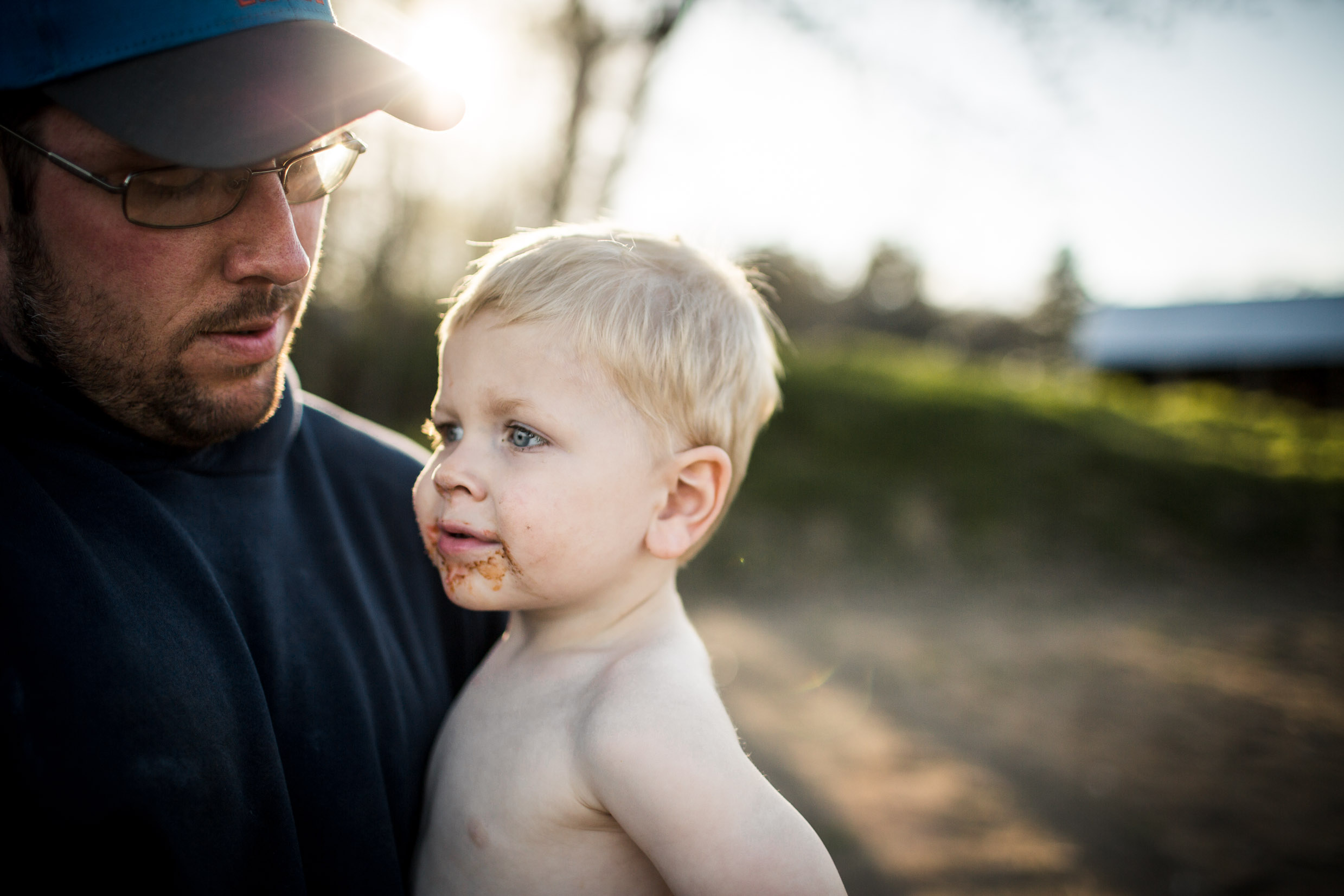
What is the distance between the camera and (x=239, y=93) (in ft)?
4.71

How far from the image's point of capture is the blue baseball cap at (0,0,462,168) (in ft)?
4.35

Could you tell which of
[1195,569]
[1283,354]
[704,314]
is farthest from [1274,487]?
[1283,354]

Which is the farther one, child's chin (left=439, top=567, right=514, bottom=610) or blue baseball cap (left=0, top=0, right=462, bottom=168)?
child's chin (left=439, top=567, right=514, bottom=610)

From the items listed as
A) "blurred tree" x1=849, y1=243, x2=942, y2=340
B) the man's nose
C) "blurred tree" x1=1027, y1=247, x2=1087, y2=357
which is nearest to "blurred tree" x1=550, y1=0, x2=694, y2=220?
the man's nose

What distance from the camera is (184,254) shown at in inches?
58.6

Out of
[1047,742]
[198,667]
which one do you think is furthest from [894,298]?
[198,667]

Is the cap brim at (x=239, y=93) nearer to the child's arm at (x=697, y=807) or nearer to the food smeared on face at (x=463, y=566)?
the food smeared on face at (x=463, y=566)

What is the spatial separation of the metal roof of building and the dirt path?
93.9 feet

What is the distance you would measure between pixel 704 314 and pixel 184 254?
1.01 m

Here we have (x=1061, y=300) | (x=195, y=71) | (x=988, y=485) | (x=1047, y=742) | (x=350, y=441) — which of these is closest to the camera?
(x=195, y=71)

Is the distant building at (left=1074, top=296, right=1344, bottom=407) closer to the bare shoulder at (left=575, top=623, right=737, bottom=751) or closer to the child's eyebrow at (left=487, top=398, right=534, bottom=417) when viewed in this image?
the bare shoulder at (left=575, top=623, right=737, bottom=751)

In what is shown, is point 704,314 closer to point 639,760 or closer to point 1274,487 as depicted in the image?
point 639,760

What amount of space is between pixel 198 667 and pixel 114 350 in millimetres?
595

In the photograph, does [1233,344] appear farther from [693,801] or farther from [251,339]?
[251,339]
